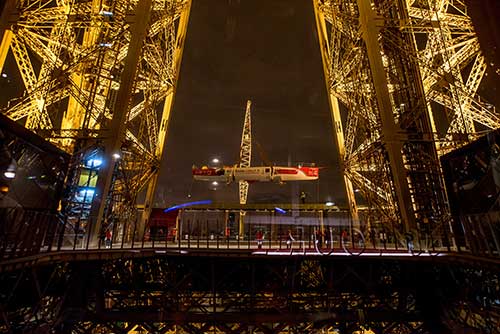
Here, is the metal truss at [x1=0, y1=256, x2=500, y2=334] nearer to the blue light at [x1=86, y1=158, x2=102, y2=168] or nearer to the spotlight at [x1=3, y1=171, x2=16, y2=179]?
the spotlight at [x1=3, y1=171, x2=16, y2=179]

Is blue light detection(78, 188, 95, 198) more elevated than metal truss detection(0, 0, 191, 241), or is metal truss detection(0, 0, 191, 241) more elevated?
metal truss detection(0, 0, 191, 241)

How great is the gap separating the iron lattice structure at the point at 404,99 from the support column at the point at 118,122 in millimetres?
12145

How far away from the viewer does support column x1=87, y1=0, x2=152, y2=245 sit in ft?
40.7

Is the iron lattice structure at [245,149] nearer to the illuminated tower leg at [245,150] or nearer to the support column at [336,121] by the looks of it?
the illuminated tower leg at [245,150]

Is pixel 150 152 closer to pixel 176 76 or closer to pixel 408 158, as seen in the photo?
pixel 176 76

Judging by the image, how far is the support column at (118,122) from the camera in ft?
40.7

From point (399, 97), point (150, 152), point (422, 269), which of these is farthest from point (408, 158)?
point (150, 152)

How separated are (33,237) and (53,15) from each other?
13.9 metres

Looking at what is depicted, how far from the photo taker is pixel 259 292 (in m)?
11.9

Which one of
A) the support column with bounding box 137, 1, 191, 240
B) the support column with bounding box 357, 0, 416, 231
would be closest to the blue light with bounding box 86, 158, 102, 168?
the support column with bounding box 137, 1, 191, 240

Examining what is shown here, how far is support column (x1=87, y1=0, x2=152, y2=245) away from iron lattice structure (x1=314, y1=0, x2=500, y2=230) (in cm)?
1215

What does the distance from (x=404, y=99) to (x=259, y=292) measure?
13399 millimetres

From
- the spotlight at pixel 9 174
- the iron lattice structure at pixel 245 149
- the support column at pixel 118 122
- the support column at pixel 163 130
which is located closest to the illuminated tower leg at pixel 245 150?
the iron lattice structure at pixel 245 149

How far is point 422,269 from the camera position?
11.7 m
